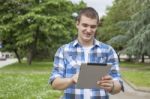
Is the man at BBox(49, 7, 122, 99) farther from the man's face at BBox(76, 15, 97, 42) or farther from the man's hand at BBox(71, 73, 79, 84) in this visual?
the man's hand at BBox(71, 73, 79, 84)

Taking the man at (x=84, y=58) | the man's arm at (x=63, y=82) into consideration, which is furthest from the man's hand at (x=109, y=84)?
the man's arm at (x=63, y=82)

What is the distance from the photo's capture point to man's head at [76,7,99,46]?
4.72 meters

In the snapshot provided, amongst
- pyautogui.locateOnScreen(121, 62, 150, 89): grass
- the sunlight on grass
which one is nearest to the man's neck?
pyautogui.locateOnScreen(121, 62, 150, 89): grass

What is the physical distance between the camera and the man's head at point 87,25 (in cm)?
472

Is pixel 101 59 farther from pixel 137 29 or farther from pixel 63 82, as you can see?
pixel 137 29

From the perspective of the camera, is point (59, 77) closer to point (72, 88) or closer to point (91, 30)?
point (72, 88)

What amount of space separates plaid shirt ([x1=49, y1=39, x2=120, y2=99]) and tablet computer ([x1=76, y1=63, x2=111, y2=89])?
165 millimetres

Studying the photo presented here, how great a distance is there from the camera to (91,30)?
15.5 ft

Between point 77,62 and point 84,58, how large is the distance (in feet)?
0.27

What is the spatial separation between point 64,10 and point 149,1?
17263mm

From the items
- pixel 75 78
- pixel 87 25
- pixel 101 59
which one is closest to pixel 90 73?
pixel 75 78

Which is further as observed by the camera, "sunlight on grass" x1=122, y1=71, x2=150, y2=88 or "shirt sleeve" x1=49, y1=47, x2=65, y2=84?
"sunlight on grass" x1=122, y1=71, x2=150, y2=88

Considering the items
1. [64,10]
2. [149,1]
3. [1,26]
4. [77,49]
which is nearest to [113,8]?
[64,10]

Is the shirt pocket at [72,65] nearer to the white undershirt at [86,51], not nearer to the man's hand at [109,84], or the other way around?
the white undershirt at [86,51]
